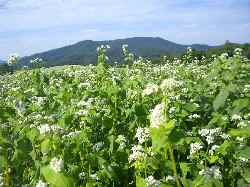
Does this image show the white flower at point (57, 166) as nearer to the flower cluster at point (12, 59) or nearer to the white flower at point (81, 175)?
the white flower at point (81, 175)

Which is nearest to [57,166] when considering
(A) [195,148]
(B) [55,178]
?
(B) [55,178]

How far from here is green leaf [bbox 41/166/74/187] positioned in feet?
13.8

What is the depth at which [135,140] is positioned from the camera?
7.82m

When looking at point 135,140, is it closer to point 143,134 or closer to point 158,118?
point 143,134

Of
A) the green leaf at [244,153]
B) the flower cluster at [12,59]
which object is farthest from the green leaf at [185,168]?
the flower cluster at [12,59]

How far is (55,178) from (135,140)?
12.1 ft

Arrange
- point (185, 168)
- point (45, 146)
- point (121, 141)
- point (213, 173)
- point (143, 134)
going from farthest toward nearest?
1. point (121, 141)
2. point (143, 134)
3. point (185, 168)
4. point (45, 146)
5. point (213, 173)

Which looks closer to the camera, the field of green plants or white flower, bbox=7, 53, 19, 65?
the field of green plants

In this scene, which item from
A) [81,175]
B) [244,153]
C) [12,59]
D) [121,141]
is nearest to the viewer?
[244,153]

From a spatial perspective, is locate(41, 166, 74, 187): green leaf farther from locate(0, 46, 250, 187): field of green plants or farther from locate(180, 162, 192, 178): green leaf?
locate(180, 162, 192, 178): green leaf

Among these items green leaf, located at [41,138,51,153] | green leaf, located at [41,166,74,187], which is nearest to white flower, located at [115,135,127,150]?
green leaf, located at [41,138,51,153]

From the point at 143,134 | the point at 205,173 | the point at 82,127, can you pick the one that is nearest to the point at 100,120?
the point at 82,127

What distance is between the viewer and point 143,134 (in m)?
5.82

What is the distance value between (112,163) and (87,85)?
16.8 ft
